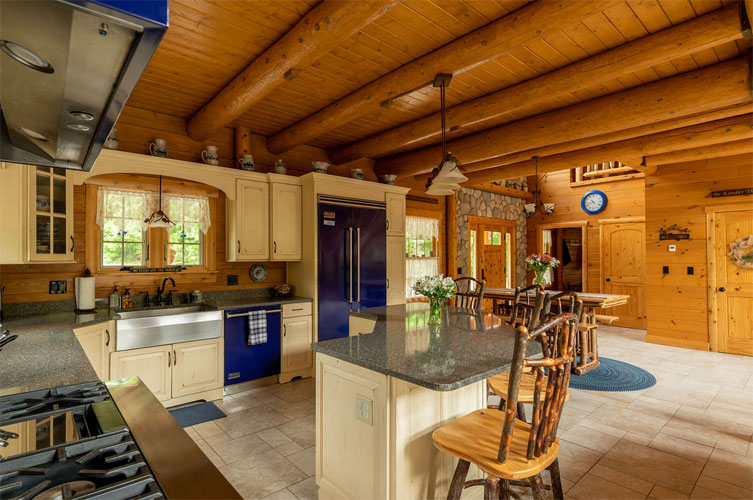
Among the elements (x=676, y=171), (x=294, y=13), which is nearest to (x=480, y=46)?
(x=294, y=13)

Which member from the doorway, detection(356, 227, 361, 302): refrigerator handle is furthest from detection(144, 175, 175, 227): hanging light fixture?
the doorway

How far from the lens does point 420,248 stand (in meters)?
6.50

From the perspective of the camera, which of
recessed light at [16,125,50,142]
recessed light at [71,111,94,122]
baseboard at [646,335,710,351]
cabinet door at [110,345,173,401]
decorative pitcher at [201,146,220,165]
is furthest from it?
baseboard at [646,335,710,351]

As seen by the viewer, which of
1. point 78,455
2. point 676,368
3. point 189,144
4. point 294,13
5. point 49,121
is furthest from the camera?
point 676,368

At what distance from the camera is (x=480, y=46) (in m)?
2.62

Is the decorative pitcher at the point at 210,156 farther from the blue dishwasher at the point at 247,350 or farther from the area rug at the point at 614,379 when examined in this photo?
the area rug at the point at 614,379

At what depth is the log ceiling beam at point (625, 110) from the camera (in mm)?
3172

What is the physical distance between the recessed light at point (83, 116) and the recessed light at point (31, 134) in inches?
12.6

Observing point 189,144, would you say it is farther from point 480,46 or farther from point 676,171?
point 676,171

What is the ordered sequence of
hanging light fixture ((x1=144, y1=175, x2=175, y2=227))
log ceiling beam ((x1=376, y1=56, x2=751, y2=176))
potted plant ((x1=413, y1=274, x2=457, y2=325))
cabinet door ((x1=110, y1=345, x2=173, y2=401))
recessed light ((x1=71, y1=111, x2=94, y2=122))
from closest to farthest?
1. recessed light ((x1=71, y1=111, x2=94, y2=122))
2. potted plant ((x1=413, y1=274, x2=457, y2=325))
3. log ceiling beam ((x1=376, y1=56, x2=751, y2=176))
4. cabinet door ((x1=110, y1=345, x2=173, y2=401))
5. hanging light fixture ((x1=144, y1=175, x2=175, y2=227))

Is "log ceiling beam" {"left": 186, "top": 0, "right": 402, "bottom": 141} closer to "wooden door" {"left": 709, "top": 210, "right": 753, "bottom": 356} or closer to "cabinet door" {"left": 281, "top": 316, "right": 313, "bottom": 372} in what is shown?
"cabinet door" {"left": 281, "top": 316, "right": 313, "bottom": 372}

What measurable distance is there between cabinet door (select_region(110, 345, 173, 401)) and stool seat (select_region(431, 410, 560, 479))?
268 centimetres

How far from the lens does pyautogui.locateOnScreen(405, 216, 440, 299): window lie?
6.33 m

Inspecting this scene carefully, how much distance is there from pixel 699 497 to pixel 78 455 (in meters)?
3.08
